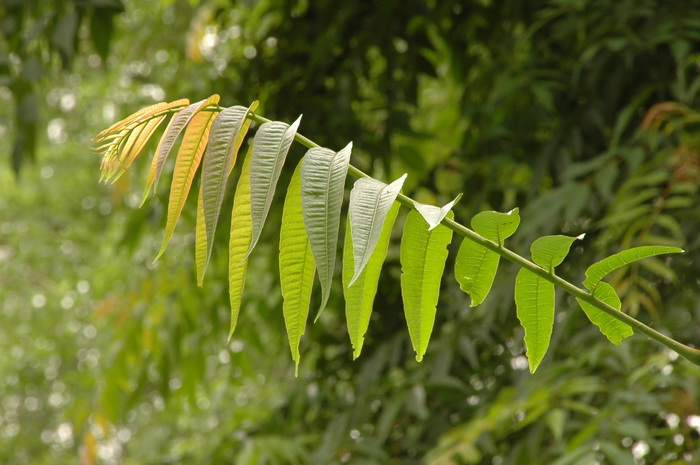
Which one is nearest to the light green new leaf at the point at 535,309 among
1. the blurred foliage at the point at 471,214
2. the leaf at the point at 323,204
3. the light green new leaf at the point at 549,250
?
the light green new leaf at the point at 549,250

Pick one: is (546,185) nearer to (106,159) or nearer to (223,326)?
(223,326)

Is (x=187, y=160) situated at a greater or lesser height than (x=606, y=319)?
greater

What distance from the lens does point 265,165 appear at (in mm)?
546

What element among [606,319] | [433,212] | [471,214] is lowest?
[471,214]

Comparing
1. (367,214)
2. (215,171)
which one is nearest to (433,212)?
(367,214)

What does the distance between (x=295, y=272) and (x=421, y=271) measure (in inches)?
3.3

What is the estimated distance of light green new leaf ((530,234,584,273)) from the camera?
1.78 ft

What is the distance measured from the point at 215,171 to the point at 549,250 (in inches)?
8.8

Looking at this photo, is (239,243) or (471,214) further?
(471,214)

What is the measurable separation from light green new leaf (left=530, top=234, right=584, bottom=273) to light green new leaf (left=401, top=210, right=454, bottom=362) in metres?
0.06

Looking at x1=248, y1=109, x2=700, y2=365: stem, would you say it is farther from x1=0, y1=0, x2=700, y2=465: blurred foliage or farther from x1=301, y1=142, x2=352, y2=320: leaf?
x1=0, y1=0, x2=700, y2=465: blurred foliage

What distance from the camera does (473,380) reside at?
1.72 meters

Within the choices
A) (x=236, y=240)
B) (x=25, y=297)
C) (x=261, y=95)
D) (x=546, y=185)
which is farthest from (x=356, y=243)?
(x=25, y=297)

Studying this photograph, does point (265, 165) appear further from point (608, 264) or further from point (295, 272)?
point (608, 264)
